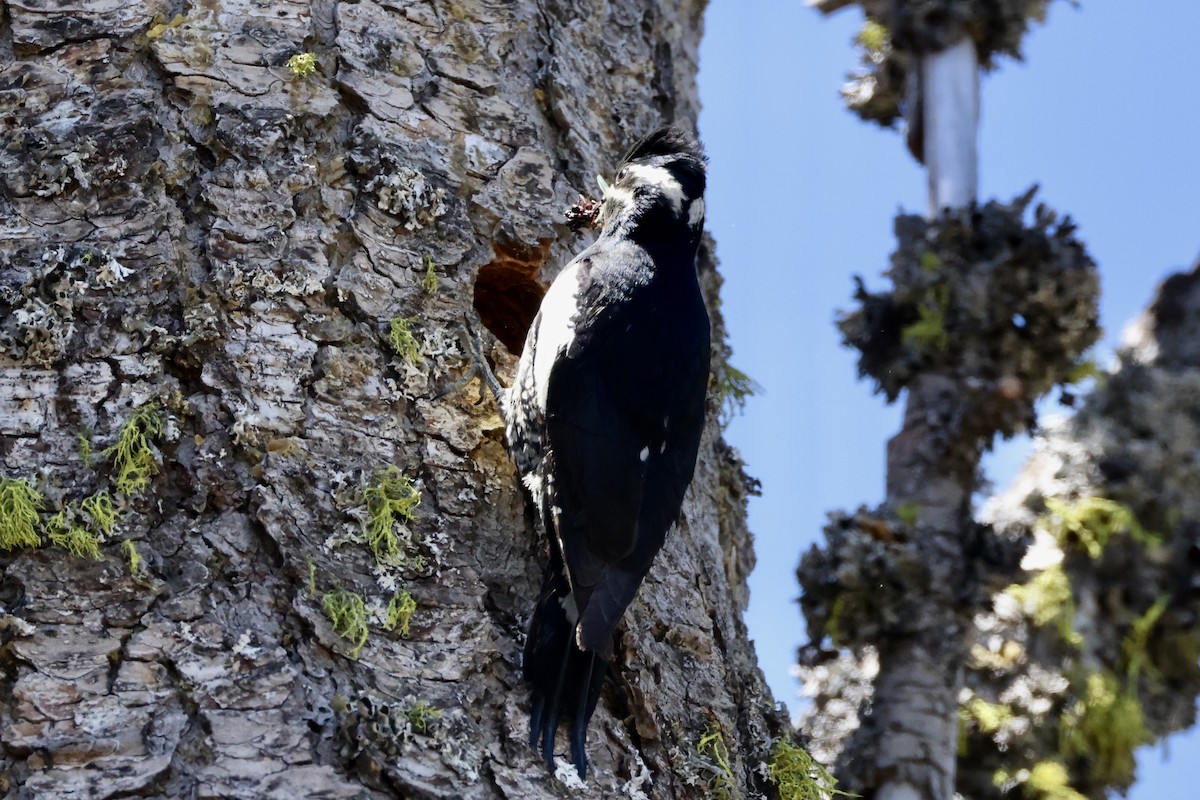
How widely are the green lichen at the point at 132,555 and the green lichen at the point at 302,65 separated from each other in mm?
1001

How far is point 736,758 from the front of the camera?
2383mm

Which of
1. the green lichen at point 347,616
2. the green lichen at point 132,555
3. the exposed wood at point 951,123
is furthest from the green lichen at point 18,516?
the exposed wood at point 951,123

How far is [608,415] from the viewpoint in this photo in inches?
103

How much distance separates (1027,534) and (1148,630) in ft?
1.18

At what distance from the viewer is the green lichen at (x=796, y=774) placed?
2.42m

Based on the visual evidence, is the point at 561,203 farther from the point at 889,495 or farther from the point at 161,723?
the point at 161,723

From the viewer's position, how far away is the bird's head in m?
2.93

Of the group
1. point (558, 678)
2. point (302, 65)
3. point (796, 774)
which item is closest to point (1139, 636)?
point (796, 774)

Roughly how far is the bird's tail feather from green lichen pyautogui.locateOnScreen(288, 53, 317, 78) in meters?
1.11

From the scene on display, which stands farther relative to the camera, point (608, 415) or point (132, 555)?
point (608, 415)

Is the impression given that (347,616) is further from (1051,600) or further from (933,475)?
(1051,600)

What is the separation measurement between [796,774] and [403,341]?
109 centimetres

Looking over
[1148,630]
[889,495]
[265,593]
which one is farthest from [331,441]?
[1148,630]

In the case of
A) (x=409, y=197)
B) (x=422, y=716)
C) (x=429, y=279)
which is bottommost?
(x=422, y=716)
